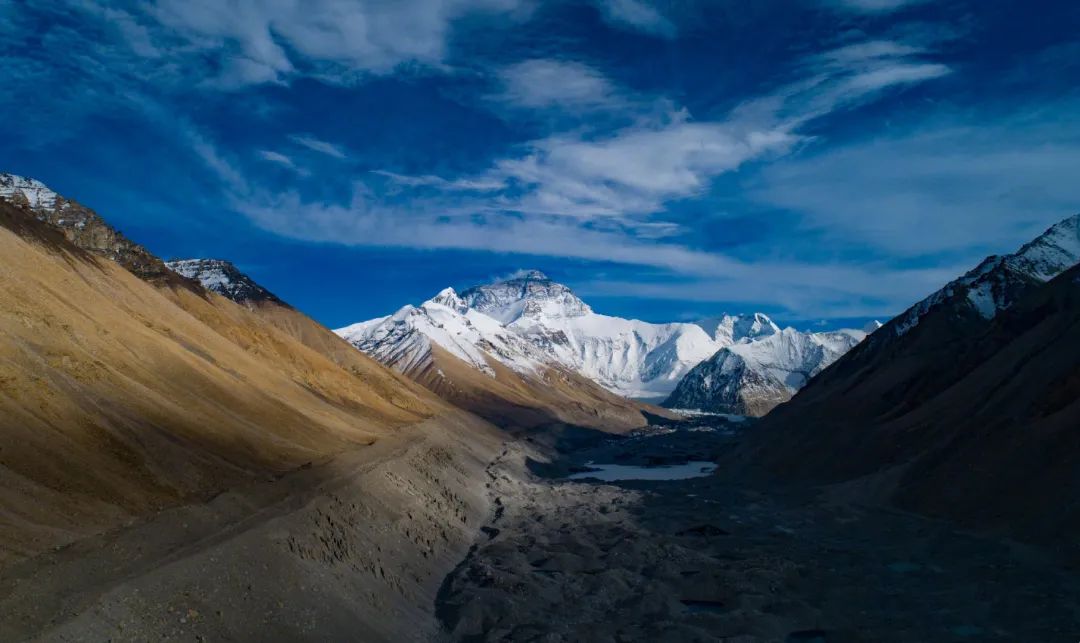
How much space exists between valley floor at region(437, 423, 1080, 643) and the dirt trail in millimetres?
3377

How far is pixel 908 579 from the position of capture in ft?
134

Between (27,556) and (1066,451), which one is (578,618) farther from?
(1066,451)

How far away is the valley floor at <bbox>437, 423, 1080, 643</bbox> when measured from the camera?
32.8 metres

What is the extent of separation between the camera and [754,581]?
136 ft

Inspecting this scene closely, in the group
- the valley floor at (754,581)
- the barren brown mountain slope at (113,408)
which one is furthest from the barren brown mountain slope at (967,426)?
the barren brown mountain slope at (113,408)

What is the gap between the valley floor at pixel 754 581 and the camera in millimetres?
32781

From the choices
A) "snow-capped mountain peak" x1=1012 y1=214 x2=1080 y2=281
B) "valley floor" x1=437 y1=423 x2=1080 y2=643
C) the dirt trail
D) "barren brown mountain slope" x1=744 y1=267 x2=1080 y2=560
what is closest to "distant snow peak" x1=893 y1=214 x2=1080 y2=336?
"snow-capped mountain peak" x1=1012 y1=214 x2=1080 y2=281

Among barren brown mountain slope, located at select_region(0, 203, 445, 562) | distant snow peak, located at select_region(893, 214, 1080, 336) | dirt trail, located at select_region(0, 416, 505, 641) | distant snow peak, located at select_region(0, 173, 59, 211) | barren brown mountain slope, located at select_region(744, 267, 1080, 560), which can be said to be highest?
distant snow peak, located at select_region(893, 214, 1080, 336)

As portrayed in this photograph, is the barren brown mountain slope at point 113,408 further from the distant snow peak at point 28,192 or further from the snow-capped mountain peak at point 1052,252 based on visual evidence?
the snow-capped mountain peak at point 1052,252

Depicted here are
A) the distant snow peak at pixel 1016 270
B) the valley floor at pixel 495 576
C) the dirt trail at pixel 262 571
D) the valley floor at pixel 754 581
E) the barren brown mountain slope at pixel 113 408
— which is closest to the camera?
the dirt trail at pixel 262 571

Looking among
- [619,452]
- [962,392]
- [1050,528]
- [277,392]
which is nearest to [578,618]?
[1050,528]

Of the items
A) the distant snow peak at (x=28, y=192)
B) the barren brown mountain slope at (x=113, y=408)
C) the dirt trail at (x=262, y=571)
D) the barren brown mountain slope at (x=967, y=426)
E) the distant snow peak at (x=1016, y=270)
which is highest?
the distant snow peak at (x=1016, y=270)

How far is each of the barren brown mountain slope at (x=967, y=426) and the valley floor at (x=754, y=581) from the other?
11.8 ft

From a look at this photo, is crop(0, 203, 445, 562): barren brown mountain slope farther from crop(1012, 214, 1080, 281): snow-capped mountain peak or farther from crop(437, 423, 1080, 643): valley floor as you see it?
crop(1012, 214, 1080, 281): snow-capped mountain peak
